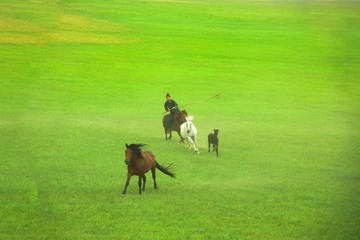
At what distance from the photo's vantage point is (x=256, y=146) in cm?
914

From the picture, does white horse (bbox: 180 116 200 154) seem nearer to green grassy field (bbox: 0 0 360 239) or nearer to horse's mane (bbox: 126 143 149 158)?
green grassy field (bbox: 0 0 360 239)

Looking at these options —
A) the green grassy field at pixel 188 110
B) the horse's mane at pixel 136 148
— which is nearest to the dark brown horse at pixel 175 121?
the green grassy field at pixel 188 110

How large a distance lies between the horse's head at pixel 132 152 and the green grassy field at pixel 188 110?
1.62ft

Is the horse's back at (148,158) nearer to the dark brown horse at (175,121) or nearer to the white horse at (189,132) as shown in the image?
the white horse at (189,132)

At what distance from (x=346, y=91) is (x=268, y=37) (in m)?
1.87

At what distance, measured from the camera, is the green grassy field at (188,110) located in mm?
6180

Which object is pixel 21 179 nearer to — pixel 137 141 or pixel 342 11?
pixel 137 141

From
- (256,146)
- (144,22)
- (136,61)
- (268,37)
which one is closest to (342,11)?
(268,37)

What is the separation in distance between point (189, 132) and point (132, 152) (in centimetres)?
237

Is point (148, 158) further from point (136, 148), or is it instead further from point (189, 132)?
point (189, 132)

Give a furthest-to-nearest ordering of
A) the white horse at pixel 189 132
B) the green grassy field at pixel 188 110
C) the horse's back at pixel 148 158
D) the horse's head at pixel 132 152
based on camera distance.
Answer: the white horse at pixel 189 132, the horse's back at pixel 148 158, the horse's head at pixel 132 152, the green grassy field at pixel 188 110

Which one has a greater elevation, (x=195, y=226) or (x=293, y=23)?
(x=293, y=23)

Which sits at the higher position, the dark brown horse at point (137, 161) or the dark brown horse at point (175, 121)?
the dark brown horse at point (175, 121)

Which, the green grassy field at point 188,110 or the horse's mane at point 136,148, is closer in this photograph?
the green grassy field at point 188,110
